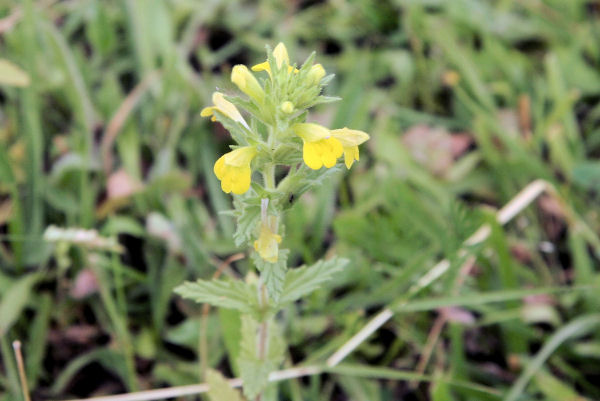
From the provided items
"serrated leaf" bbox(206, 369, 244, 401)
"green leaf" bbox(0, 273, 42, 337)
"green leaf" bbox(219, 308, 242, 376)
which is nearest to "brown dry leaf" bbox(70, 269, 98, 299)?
"green leaf" bbox(0, 273, 42, 337)

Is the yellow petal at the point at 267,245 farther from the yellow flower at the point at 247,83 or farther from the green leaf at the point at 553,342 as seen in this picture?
the green leaf at the point at 553,342

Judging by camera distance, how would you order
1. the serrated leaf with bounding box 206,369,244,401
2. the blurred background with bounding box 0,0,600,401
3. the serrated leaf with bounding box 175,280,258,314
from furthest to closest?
1. the blurred background with bounding box 0,0,600,401
2. the serrated leaf with bounding box 206,369,244,401
3. the serrated leaf with bounding box 175,280,258,314

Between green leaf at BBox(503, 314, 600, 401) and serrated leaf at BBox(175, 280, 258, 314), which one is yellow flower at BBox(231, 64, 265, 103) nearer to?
serrated leaf at BBox(175, 280, 258, 314)

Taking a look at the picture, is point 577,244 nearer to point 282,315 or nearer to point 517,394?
point 517,394

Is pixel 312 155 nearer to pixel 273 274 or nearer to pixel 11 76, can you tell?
pixel 273 274

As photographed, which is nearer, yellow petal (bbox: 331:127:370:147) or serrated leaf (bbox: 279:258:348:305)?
yellow petal (bbox: 331:127:370:147)

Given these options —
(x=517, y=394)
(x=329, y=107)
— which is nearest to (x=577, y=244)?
(x=517, y=394)

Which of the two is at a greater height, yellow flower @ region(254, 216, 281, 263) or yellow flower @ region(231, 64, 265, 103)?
yellow flower @ region(231, 64, 265, 103)
